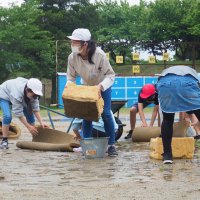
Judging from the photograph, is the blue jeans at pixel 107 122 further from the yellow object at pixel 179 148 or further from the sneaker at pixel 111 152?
the yellow object at pixel 179 148

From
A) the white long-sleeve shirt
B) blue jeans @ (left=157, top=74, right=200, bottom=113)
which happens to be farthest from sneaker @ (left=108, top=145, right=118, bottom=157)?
blue jeans @ (left=157, top=74, right=200, bottom=113)

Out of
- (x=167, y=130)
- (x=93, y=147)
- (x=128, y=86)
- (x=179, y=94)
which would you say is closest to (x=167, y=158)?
(x=167, y=130)

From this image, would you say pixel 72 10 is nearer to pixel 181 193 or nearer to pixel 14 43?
pixel 14 43

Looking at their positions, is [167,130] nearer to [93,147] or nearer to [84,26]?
[93,147]

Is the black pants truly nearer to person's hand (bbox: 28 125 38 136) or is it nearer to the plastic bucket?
the plastic bucket

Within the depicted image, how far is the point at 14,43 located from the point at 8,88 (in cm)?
3101

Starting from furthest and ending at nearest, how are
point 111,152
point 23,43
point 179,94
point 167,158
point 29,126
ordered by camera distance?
1. point 23,43
2. point 29,126
3. point 111,152
4. point 167,158
5. point 179,94

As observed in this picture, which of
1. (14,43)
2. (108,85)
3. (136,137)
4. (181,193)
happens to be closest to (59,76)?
(14,43)

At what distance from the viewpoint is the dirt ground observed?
4590 millimetres

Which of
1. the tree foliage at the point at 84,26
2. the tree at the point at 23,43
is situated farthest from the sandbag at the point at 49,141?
the tree at the point at 23,43

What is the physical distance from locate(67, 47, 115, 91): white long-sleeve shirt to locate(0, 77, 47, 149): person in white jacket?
0.77 m

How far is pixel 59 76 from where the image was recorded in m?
31.0

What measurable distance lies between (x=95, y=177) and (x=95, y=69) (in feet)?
6.92

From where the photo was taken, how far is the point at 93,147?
7.17m
